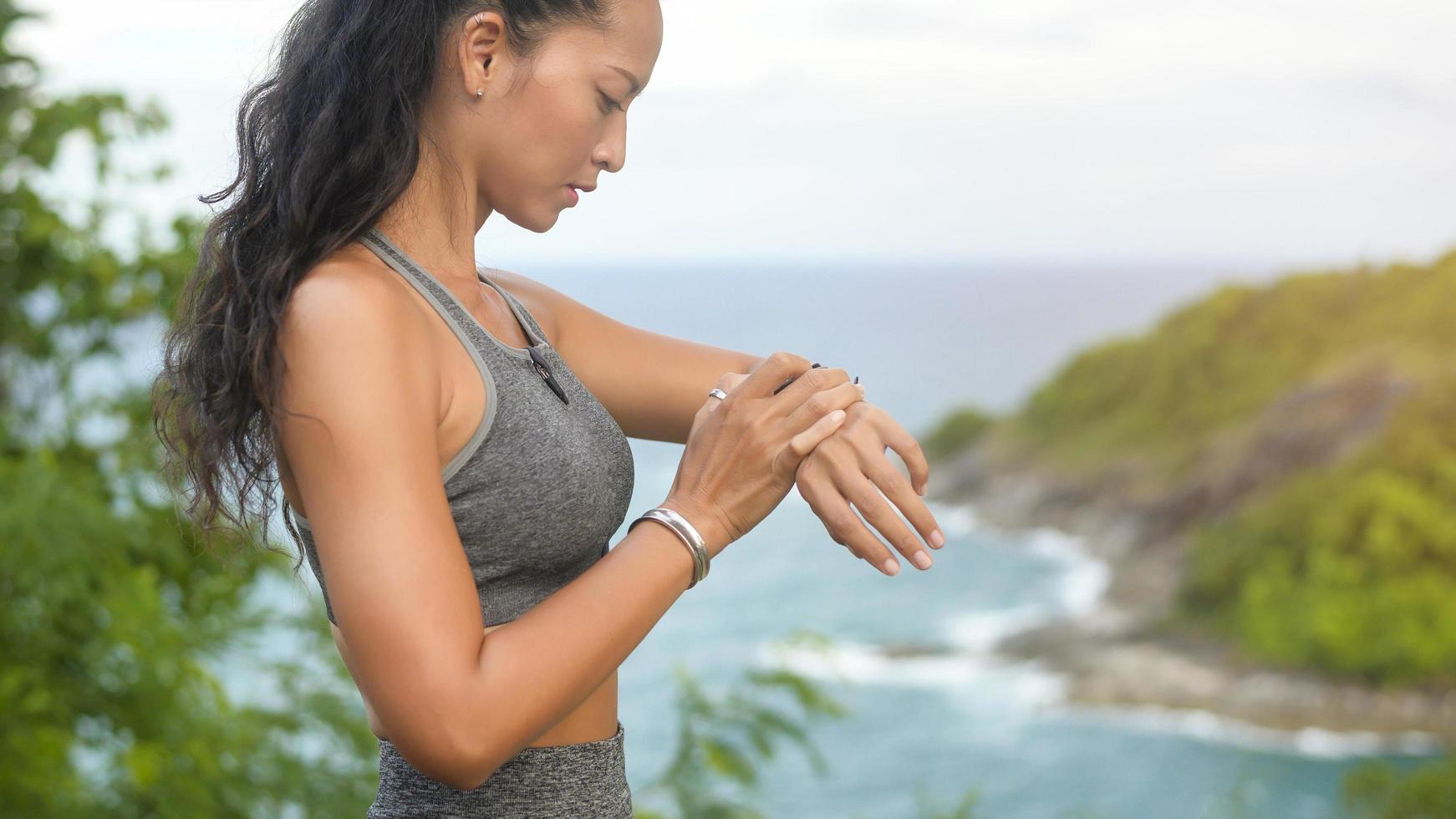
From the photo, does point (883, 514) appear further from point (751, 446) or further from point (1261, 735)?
point (1261, 735)

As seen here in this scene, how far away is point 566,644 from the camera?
801 millimetres

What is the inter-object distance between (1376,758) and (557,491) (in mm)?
12800

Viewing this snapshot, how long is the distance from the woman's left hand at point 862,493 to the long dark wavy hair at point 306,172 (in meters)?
0.32

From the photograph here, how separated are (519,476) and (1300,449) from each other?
56.0 feet

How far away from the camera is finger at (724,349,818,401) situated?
93cm

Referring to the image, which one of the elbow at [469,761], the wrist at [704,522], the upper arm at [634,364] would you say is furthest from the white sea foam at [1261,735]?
the elbow at [469,761]

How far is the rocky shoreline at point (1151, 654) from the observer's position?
1281cm

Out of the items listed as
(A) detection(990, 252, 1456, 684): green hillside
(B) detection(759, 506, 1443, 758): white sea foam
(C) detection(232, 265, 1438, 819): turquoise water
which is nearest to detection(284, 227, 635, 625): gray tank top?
(C) detection(232, 265, 1438, 819): turquoise water

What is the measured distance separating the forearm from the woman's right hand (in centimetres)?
3

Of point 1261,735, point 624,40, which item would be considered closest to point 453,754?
point 624,40

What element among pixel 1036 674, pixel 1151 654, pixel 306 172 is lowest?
pixel 306 172

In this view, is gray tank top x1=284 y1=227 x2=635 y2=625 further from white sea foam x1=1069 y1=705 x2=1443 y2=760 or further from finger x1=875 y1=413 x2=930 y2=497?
→ white sea foam x1=1069 y1=705 x2=1443 y2=760

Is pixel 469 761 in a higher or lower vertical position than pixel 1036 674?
lower

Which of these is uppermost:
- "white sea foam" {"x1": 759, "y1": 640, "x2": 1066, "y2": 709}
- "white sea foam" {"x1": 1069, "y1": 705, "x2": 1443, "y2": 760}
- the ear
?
"white sea foam" {"x1": 759, "y1": 640, "x2": 1066, "y2": 709}
